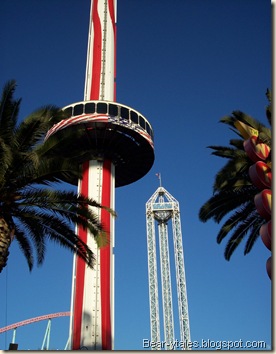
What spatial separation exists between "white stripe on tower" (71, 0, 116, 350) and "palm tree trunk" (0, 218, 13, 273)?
32.4 feet

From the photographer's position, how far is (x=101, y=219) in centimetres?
3378

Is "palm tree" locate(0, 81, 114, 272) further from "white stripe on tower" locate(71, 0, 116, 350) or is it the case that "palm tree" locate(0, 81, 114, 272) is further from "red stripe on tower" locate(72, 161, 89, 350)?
"red stripe on tower" locate(72, 161, 89, 350)

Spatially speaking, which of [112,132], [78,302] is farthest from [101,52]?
[78,302]

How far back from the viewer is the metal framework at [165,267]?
5725 centimetres

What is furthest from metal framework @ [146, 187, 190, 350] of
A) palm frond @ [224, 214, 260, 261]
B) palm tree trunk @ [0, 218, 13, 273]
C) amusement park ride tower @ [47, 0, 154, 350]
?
palm tree trunk @ [0, 218, 13, 273]

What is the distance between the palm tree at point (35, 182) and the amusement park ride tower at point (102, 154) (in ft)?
37.6

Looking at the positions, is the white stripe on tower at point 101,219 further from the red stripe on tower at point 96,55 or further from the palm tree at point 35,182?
the palm tree at point 35,182

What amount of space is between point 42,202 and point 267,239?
25.9ft

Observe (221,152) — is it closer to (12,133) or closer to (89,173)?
(12,133)

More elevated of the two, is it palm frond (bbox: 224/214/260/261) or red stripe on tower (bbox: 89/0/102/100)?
red stripe on tower (bbox: 89/0/102/100)

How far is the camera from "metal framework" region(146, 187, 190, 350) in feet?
188

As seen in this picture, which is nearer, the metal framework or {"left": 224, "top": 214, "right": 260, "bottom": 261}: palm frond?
{"left": 224, "top": 214, "right": 260, "bottom": 261}: palm frond

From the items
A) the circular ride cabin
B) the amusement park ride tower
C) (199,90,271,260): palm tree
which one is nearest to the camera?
(199,90,271,260): palm tree

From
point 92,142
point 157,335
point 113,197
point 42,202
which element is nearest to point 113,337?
point 113,197
